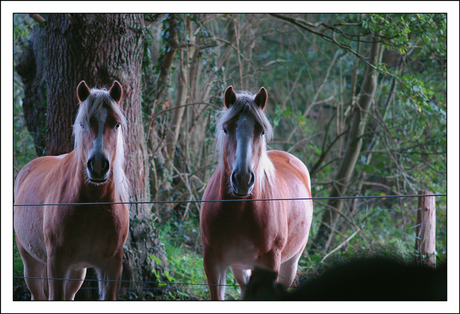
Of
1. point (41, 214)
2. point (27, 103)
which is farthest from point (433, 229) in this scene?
point (27, 103)

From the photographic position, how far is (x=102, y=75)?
280 cm

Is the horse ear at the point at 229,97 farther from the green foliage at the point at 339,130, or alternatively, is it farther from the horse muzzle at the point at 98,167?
the green foliage at the point at 339,130

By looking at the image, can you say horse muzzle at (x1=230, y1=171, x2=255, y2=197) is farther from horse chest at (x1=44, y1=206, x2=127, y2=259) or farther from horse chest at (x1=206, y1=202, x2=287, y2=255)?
horse chest at (x1=44, y1=206, x2=127, y2=259)

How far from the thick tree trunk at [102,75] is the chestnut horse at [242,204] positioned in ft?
2.60

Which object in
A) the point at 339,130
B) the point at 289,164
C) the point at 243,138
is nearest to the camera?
the point at 243,138

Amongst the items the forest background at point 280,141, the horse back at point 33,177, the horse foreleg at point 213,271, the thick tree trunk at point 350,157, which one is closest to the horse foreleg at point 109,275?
the horse foreleg at point 213,271

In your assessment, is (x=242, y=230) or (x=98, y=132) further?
(x=242, y=230)

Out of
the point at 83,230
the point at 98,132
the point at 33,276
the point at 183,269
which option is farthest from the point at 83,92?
the point at 183,269

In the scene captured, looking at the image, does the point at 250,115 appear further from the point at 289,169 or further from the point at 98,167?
the point at 289,169

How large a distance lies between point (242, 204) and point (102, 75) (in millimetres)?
1473

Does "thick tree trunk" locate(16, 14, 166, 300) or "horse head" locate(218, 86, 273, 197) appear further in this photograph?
"thick tree trunk" locate(16, 14, 166, 300)

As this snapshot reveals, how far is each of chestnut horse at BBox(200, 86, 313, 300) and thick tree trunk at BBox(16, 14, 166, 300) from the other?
0.79 meters

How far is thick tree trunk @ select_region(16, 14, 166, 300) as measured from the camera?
2.79 m

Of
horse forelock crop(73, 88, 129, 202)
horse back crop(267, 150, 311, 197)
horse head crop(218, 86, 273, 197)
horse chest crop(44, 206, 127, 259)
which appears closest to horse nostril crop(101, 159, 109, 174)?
horse forelock crop(73, 88, 129, 202)
